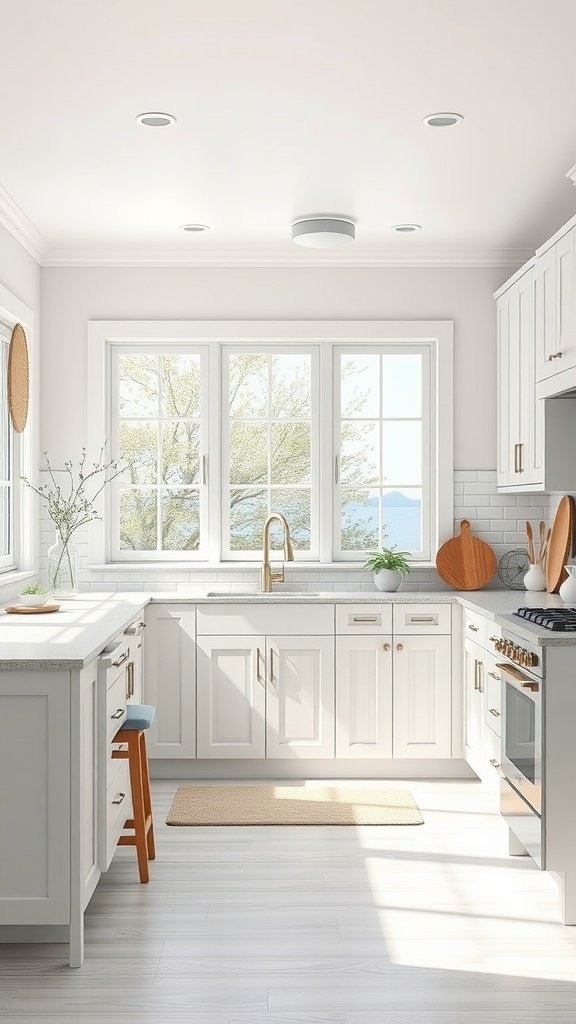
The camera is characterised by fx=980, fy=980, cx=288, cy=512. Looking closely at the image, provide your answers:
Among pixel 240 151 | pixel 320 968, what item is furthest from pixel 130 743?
pixel 240 151

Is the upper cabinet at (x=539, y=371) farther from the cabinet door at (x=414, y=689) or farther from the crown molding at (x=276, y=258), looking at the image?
the cabinet door at (x=414, y=689)

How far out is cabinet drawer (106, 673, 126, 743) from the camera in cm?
333

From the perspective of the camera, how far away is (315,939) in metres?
3.12

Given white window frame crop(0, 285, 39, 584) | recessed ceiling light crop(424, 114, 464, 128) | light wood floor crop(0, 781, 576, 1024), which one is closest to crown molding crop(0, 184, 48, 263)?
white window frame crop(0, 285, 39, 584)

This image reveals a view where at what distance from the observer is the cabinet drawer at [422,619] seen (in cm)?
498

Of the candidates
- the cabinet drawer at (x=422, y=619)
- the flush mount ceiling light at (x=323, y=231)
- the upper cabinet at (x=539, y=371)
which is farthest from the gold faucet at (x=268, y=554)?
the flush mount ceiling light at (x=323, y=231)

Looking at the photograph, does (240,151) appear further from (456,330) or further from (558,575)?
(558,575)

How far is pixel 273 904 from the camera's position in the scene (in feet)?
11.2

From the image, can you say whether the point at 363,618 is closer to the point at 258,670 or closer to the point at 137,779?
the point at 258,670

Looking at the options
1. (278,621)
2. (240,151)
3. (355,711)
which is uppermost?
(240,151)

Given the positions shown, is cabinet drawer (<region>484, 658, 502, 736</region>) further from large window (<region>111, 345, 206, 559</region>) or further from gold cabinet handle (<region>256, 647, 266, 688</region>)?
large window (<region>111, 345, 206, 559</region>)

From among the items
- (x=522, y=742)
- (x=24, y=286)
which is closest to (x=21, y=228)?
(x=24, y=286)

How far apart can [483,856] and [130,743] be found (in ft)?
4.88

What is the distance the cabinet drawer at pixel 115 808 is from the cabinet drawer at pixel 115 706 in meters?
0.17
